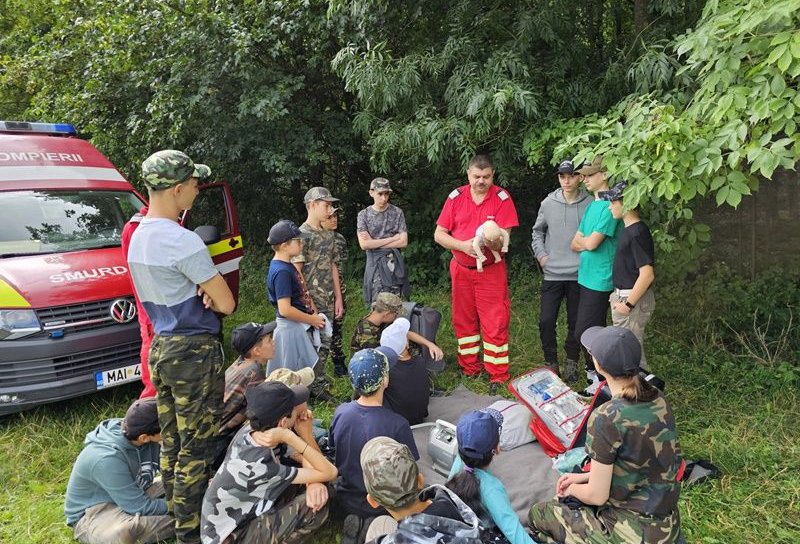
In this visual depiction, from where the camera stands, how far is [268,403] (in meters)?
2.52

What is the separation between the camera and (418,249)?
8.61 meters

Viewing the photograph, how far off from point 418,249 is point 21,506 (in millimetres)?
6215

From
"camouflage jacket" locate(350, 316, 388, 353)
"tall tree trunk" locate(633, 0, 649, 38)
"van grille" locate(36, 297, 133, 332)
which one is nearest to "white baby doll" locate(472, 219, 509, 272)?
"camouflage jacket" locate(350, 316, 388, 353)

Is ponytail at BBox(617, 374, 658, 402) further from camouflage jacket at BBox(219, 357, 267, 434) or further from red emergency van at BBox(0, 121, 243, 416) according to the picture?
red emergency van at BBox(0, 121, 243, 416)

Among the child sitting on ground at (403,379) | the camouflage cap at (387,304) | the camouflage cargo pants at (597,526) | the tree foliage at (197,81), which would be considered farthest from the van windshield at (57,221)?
the camouflage cargo pants at (597,526)

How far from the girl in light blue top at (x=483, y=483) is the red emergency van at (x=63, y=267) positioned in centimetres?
280

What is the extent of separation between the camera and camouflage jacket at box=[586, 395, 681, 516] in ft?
7.27

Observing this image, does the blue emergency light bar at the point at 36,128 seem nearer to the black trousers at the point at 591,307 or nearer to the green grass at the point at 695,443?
the green grass at the point at 695,443

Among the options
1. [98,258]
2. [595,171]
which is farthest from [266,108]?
[595,171]

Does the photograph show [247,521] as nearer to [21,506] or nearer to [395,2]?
[21,506]

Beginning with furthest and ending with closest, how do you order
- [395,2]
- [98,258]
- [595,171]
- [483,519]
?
[395,2] → [98,258] → [595,171] → [483,519]

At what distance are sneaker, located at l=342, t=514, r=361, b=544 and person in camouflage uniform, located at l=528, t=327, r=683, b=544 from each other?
1.15 metres

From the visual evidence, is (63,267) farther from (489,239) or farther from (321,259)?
(489,239)

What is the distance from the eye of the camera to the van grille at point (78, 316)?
4.14 m
